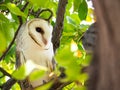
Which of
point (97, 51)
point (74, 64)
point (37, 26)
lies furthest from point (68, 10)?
point (97, 51)

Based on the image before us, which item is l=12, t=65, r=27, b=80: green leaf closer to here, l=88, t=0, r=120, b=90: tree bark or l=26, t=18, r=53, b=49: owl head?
l=88, t=0, r=120, b=90: tree bark

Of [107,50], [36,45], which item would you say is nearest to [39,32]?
[36,45]

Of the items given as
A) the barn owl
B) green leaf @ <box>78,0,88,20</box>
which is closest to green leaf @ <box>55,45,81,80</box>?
the barn owl

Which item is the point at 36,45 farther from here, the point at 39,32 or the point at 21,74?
the point at 21,74

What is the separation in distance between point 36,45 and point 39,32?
4 cm

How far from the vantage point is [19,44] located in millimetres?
1180

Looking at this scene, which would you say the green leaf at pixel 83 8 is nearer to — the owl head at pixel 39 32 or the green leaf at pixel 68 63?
the owl head at pixel 39 32

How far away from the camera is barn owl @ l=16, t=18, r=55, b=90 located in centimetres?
113

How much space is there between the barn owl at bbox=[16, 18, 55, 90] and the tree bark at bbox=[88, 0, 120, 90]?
2.65 feet

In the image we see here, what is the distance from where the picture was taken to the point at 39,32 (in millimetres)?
1150

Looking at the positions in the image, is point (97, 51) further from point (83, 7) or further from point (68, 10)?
point (68, 10)

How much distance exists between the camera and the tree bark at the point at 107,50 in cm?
30

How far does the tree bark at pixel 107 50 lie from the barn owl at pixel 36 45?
807 millimetres

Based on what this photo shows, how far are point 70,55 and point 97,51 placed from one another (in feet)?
0.61
